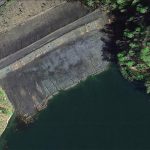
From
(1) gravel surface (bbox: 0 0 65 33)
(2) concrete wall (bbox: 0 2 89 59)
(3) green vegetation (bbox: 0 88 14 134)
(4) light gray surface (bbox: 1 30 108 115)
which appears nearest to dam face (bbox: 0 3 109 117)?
(4) light gray surface (bbox: 1 30 108 115)

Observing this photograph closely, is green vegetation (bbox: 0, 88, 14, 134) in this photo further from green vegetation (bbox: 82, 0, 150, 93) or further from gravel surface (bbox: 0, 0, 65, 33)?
green vegetation (bbox: 82, 0, 150, 93)

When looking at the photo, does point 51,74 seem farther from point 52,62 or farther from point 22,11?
point 22,11

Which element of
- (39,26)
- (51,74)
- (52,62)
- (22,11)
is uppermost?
(22,11)

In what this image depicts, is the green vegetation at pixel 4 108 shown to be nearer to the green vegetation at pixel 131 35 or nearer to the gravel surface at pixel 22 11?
the gravel surface at pixel 22 11

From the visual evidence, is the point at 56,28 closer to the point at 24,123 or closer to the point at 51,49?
the point at 51,49

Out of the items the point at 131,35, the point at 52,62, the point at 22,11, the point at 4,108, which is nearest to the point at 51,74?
the point at 52,62

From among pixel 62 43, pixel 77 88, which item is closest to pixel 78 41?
pixel 62 43

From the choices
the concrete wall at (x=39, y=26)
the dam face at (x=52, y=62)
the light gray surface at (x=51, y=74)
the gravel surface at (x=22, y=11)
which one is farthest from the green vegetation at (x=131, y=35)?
the gravel surface at (x=22, y=11)
